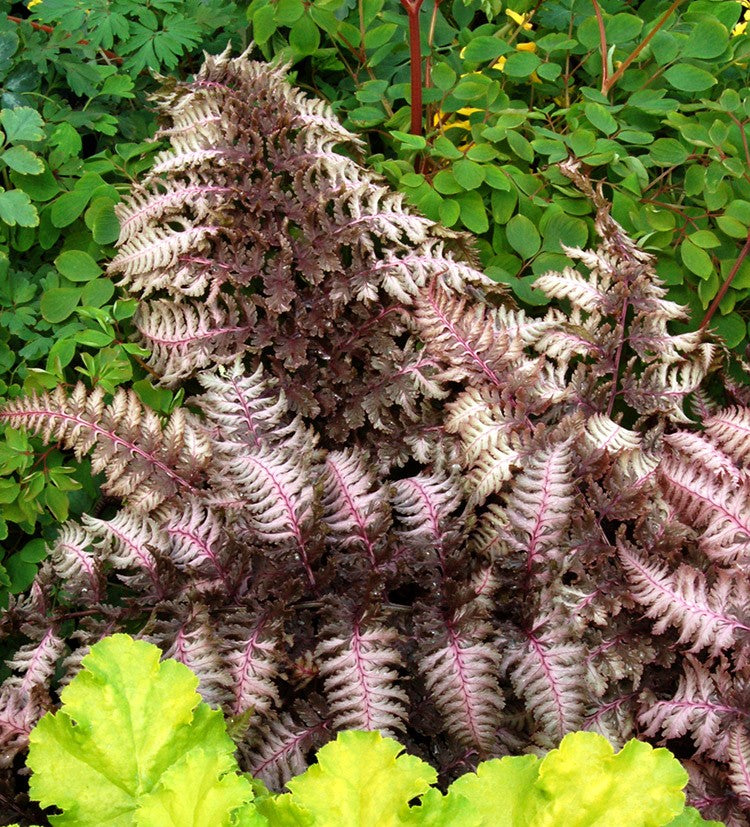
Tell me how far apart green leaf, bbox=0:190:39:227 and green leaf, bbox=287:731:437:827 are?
3.94ft

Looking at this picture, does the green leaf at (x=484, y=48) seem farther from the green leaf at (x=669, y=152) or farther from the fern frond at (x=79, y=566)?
the fern frond at (x=79, y=566)

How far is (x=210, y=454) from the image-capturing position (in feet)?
4.98

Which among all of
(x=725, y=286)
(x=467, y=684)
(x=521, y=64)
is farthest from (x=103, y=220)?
(x=725, y=286)

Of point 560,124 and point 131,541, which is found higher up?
point 560,124

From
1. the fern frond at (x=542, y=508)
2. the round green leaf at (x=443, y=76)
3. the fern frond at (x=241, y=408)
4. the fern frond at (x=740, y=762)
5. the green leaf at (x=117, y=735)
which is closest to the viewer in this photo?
the green leaf at (x=117, y=735)

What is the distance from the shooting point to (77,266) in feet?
5.80

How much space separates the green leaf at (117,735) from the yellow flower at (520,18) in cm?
163

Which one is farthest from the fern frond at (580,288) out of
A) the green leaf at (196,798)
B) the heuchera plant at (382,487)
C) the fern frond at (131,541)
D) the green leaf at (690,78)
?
the green leaf at (196,798)

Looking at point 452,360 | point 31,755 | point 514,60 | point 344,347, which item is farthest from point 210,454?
point 514,60

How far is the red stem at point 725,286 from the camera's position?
5.56 ft

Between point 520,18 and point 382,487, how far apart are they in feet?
4.16

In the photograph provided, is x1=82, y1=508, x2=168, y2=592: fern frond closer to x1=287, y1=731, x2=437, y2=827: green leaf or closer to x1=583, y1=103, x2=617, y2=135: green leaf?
x1=287, y1=731, x2=437, y2=827: green leaf

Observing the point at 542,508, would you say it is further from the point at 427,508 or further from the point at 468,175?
the point at 468,175

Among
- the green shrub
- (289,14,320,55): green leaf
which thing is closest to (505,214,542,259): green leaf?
the green shrub
